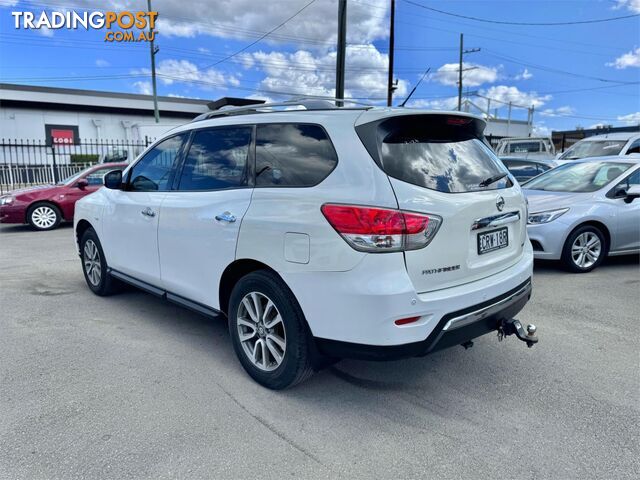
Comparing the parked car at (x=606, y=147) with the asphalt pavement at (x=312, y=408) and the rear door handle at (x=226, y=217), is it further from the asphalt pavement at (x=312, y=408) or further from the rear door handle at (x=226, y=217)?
the rear door handle at (x=226, y=217)

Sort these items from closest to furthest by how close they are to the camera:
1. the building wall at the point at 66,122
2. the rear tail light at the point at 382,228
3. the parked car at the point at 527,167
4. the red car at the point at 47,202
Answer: the rear tail light at the point at 382,228
the red car at the point at 47,202
the parked car at the point at 527,167
the building wall at the point at 66,122

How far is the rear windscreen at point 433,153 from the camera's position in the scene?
273cm

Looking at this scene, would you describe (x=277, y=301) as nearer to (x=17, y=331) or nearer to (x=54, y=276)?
(x=17, y=331)

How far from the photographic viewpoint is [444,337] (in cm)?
270

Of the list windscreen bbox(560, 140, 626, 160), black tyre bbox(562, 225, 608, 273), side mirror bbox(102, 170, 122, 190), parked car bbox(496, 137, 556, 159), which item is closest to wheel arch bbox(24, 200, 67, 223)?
side mirror bbox(102, 170, 122, 190)

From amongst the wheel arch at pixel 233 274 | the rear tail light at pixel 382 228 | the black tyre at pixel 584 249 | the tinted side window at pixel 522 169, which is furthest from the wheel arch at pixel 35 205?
the tinted side window at pixel 522 169

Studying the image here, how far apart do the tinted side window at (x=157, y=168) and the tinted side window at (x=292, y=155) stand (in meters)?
1.15

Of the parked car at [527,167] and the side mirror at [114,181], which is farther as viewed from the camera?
the parked car at [527,167]

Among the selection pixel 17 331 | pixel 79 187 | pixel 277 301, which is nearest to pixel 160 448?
pixel 277 301

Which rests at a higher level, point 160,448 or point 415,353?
point 415,353

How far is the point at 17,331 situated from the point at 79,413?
1.89 metres

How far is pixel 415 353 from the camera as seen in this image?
8.68ft

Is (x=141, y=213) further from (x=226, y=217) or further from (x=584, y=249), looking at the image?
(x=584, y=249)

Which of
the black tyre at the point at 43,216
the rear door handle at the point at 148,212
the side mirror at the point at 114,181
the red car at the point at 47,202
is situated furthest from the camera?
the black tyre at the point at 43,216
